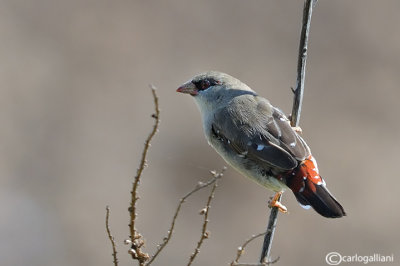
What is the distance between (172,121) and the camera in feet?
35.4

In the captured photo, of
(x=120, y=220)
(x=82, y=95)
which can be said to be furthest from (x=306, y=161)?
(x=82, y=95)

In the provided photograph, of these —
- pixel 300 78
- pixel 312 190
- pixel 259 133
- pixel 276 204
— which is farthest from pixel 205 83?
pixel 312 190

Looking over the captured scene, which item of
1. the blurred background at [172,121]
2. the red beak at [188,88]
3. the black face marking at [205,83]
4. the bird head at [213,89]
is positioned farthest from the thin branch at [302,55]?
the blurred background at [172,121]

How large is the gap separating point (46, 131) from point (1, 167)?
90cm

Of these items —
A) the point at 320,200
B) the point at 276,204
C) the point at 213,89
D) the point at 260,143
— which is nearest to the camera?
the point at 320,200

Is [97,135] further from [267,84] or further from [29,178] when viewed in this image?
[267,84]

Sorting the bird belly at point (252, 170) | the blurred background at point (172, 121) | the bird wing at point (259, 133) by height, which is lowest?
the bird belly at point (252, 170)

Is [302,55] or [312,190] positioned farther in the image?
[312,190]

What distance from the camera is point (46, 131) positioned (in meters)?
10.5

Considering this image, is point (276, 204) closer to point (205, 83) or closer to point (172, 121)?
point (205, 83)

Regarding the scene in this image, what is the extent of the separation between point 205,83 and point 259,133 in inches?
32.6

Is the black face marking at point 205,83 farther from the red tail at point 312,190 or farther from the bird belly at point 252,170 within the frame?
the red tail at point 312,190

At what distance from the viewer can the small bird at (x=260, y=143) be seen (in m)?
4.80

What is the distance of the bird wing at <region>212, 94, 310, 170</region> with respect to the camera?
16.1 ft
